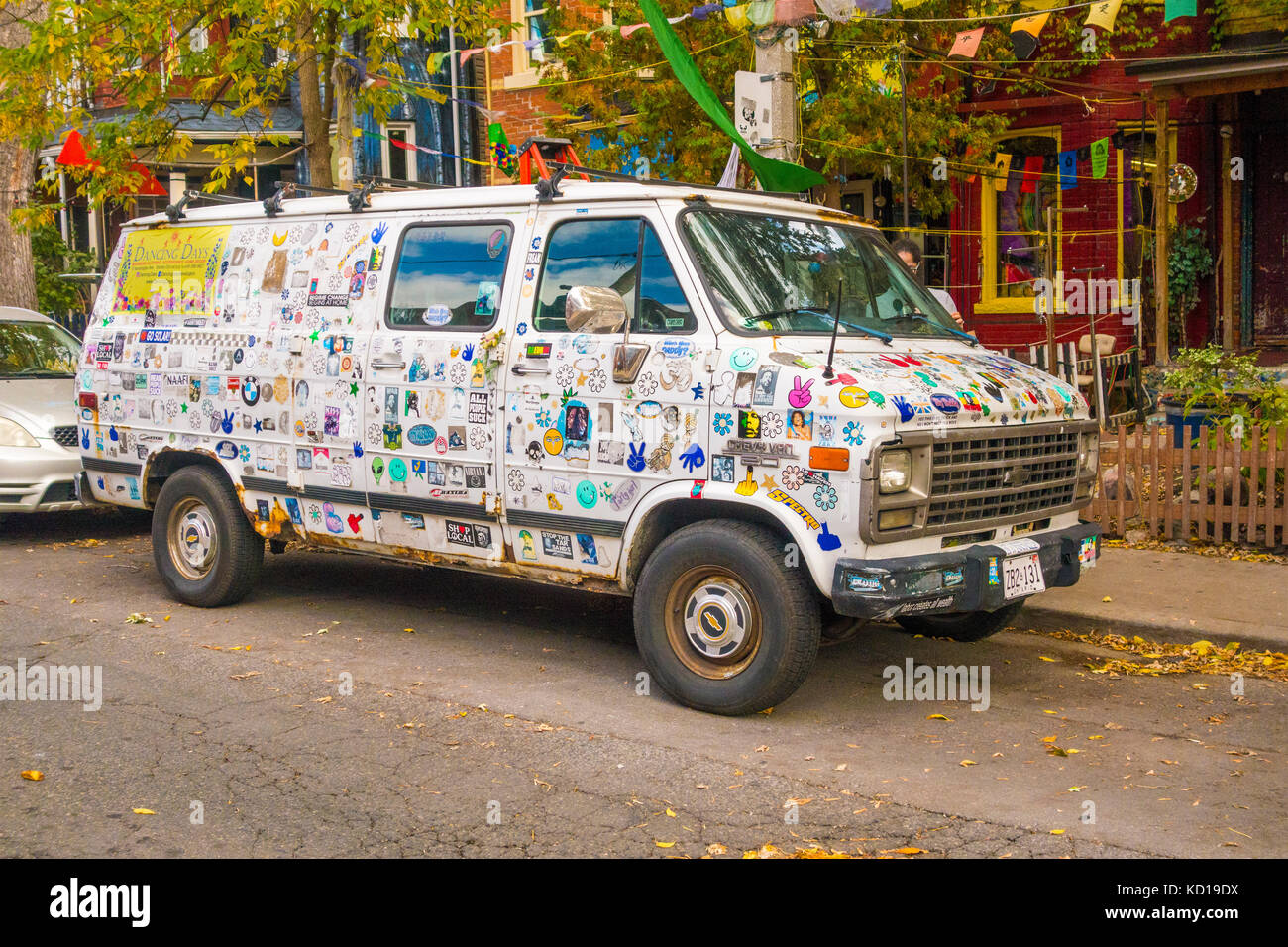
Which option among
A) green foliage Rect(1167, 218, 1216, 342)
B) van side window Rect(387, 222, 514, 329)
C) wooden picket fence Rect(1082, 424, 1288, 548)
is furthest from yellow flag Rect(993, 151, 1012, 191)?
van side window Rect(387, 222, 514, 329)

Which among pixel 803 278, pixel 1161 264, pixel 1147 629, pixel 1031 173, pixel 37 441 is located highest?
pixel 1031 173

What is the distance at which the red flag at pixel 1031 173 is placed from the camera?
55.3 feet

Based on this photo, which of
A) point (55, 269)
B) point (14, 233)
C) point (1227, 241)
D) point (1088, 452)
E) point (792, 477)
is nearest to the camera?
point (792, 477)

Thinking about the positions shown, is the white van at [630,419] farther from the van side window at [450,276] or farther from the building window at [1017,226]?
the building window at [1017,226]

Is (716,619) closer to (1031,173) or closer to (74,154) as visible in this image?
(74,154)

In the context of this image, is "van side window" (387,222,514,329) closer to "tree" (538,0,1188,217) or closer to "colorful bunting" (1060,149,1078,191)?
"tree" (538,0,1188,217)

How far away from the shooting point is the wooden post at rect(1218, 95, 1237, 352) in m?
14.4

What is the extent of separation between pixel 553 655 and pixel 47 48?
8.66m

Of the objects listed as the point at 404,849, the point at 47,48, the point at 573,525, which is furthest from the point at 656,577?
the point at 47,48

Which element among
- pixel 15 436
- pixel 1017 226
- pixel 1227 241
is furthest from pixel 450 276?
pixel 1017 226

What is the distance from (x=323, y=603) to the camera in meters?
8.34

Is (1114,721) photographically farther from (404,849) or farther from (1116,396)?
(1116,396)

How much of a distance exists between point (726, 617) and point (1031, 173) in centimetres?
1261

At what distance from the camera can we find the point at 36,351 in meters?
11.8
